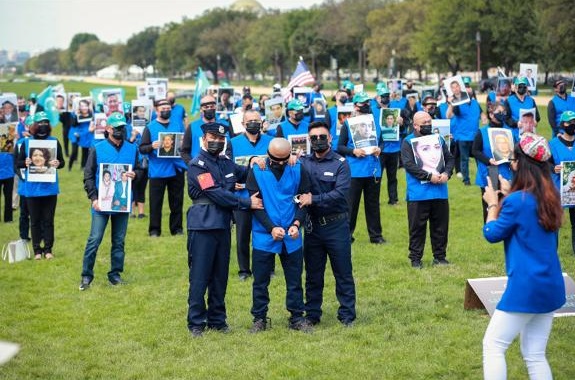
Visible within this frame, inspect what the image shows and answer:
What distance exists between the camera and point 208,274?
31.2 ft

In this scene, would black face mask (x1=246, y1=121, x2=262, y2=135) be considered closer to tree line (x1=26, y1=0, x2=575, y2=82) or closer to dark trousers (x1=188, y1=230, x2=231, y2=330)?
dark trousers (x1=188, y1=230, x2=231, y2=330)

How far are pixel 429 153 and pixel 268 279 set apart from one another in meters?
3.77

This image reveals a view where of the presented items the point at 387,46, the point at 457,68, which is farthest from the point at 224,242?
the point at 387,46

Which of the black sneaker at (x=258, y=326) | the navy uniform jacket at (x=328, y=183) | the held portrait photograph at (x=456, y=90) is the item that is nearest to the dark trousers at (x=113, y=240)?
the black sneaker at (x=258, y=326)

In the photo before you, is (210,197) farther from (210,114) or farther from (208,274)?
(210,114)

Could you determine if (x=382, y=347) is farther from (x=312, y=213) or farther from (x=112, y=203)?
(x=112, y=203)

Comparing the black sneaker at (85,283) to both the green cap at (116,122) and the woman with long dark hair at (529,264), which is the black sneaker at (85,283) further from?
the woman with long dark hair at (529,264)

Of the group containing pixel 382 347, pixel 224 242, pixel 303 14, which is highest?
pixel 303 14

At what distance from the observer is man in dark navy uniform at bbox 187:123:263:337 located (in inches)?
368

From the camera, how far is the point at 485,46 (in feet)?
216

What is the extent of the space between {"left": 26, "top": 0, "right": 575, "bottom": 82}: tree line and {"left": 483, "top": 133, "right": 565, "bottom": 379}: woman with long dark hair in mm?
46294

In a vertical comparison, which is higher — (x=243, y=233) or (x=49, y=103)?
(x=49, y=103)

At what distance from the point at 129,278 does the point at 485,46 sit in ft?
188

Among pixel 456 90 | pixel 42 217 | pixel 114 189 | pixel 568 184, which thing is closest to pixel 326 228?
pixel 114 189
